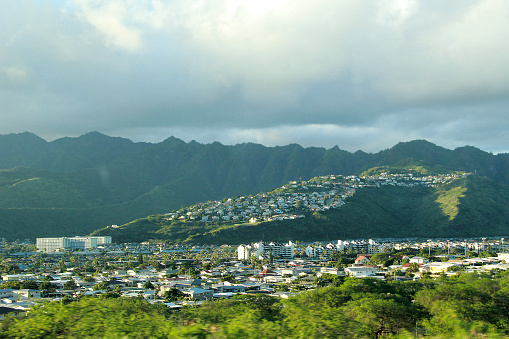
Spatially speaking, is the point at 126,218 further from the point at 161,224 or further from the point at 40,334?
the point at 40,334

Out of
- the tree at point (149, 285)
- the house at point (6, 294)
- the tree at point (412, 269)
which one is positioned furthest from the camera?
the tree at point (412, 269)

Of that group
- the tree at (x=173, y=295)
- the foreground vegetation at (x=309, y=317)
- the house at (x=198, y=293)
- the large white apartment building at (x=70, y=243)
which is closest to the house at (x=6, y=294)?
the tree at (x=173, y=295)

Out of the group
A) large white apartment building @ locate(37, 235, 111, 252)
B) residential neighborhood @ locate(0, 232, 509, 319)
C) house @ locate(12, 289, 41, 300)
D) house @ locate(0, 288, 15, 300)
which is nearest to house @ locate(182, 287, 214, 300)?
residential neighborhood @ locate(0, 232, 509, 319)

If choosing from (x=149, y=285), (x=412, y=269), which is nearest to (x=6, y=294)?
(x=149, y=285)

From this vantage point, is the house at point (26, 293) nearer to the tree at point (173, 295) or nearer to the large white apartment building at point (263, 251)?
the tree at point (173, 295)

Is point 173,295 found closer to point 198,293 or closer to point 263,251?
point 198,293

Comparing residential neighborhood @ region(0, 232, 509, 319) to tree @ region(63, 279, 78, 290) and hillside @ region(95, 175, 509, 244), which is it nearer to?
tree @ region(63, 279, 78, 290)

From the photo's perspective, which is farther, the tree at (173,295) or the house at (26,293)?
the house at (26,293)
